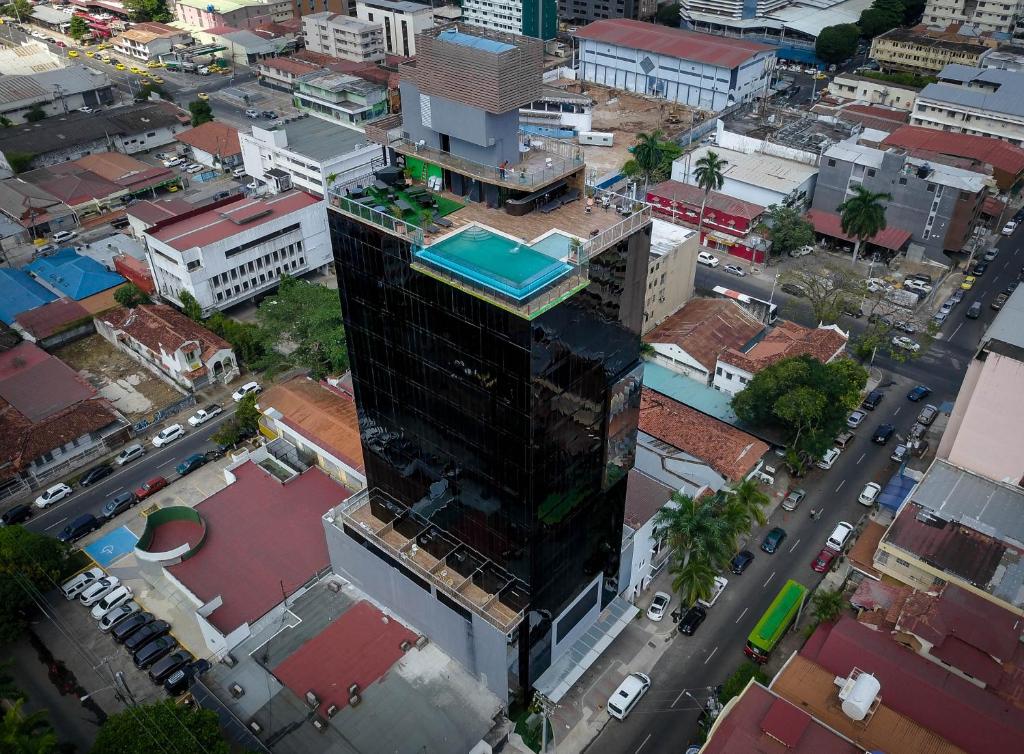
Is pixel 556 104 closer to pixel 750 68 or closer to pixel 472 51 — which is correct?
pixel 750 68

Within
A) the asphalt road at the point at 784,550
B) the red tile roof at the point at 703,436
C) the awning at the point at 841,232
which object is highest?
the awning at the point at 841,232

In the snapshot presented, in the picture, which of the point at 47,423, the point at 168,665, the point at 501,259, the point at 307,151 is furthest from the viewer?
the point at 307,151

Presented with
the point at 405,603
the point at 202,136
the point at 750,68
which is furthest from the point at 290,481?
the point at 750,68

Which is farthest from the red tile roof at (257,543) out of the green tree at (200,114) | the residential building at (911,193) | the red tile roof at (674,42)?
the red tile roof at (674,42)

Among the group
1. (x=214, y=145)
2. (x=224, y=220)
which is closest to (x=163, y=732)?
(x=224, y=220)

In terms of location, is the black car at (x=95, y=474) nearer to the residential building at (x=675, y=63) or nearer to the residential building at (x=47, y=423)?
the residential building at (x=47, y=423)

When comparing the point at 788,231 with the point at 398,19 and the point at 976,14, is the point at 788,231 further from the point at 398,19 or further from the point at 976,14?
the point at 976,14
